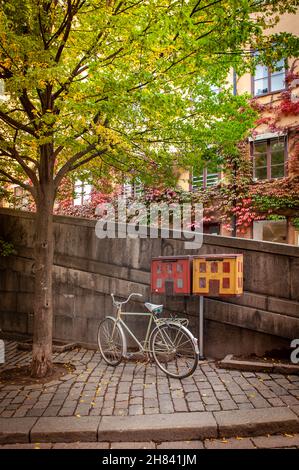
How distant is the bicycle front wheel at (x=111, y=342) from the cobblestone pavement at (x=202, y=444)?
7.23ft

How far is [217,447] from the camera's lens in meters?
3.78

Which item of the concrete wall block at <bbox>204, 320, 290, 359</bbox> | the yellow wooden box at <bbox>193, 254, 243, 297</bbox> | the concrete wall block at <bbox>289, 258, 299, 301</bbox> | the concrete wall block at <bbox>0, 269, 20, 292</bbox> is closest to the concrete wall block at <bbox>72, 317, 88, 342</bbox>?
the concrete wall block at <bbox>0, 269, 20, 292</bbox>

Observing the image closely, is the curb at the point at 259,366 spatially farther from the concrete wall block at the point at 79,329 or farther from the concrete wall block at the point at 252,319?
the concrete wall block at the point at 79,329

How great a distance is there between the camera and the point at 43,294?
5961mm

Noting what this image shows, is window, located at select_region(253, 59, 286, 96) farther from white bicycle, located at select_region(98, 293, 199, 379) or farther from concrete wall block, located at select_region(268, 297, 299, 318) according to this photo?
white bicycle, located at select_region(98, 293, 199, 379)

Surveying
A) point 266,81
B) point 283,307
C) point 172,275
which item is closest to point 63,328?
point 172,275

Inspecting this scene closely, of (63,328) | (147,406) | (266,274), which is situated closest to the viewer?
(147,406)

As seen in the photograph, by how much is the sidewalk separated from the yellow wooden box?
4.16 ft

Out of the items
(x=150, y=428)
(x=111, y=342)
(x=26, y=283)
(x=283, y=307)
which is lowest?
(x=150, y=428)

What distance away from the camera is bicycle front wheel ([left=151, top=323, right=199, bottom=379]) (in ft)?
18.4

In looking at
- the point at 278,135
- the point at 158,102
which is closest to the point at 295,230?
the point at 278,135

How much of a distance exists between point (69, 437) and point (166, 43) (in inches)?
191

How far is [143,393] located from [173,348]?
40.1 inches

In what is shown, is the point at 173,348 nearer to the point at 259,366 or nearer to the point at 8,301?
the point at 259,366
